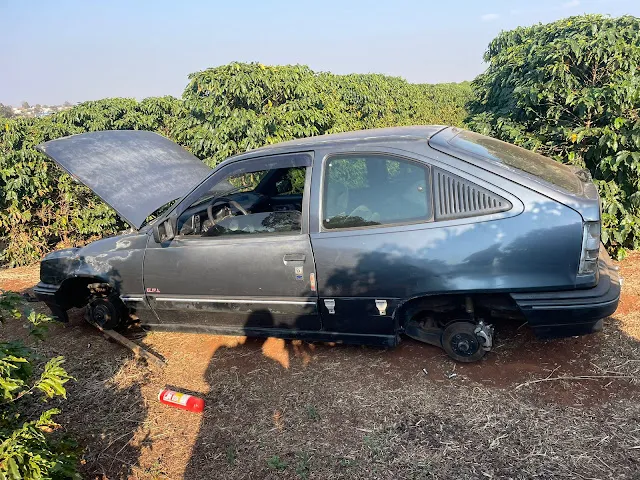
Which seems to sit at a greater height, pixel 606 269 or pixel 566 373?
pixel 606 269

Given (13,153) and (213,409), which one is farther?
(13,153)

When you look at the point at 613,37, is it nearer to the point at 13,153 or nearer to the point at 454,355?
the point at 454,355

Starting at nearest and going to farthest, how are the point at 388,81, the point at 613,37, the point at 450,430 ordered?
the point at 450,430 < the point at 613,37 < the point at 388,81

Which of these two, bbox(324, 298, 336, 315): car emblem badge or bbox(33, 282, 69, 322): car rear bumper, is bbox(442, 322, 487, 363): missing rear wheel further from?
bbox(33, 282, 69, 322): car rear bumper

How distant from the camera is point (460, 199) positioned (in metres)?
3.15

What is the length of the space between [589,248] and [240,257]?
2.46 m

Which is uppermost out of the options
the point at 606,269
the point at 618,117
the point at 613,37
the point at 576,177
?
the point at 613,37

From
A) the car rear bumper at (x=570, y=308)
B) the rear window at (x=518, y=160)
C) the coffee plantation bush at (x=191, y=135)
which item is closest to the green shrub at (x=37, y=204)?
the coffee plantation bush at (x=191, y=135)

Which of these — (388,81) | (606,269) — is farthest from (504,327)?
(388,81)

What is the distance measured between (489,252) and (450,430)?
3.85 feet

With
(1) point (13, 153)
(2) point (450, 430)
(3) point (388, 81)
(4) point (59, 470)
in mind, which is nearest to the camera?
(4) point (59, 470)

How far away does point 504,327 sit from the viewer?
400cm

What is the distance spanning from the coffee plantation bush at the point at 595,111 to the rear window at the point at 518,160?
5.30 ft

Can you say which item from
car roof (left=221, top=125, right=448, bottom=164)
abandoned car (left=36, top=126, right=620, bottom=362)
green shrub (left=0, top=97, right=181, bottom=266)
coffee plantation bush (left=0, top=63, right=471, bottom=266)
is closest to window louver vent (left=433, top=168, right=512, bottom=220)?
abandoned car (left=36, top=126, right=620, bottom=362)
